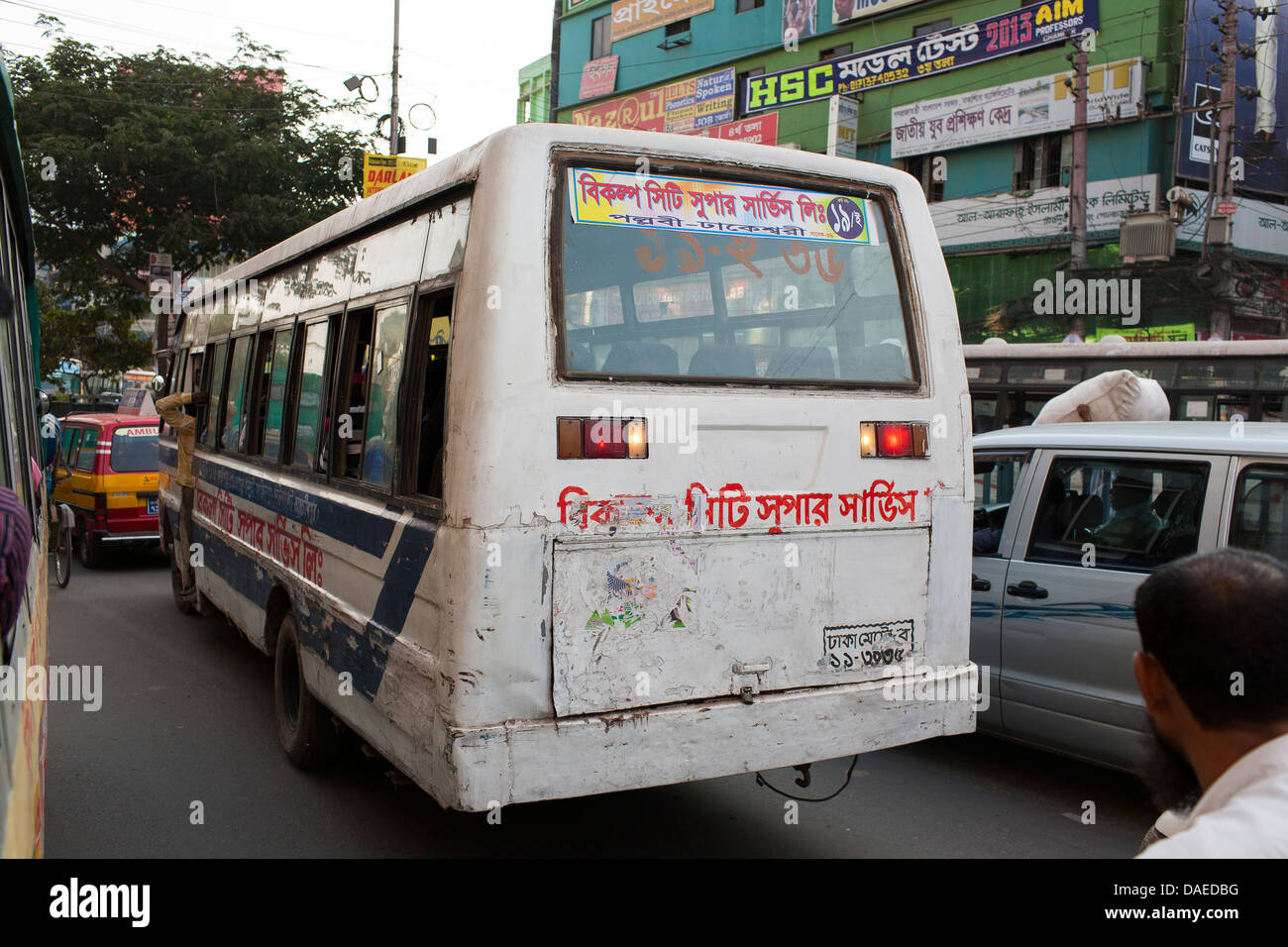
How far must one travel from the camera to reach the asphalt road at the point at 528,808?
4.61m

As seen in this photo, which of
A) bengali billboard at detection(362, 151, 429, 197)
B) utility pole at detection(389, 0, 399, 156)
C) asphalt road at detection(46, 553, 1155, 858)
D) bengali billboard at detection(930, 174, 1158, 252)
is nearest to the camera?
asphalt road at detection(46, 553, 1155, 858)

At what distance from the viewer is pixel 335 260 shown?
5234 millimetres

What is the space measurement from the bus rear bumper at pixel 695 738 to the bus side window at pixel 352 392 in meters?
1.73

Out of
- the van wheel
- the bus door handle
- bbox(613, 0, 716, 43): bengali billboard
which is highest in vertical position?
bbox(613, 0, 716, 43): bengali billboard

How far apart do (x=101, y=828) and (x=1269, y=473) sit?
5.34 m

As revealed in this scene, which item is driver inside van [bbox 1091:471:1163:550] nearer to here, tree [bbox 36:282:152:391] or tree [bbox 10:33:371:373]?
tree [bbox 10:33:371:373]

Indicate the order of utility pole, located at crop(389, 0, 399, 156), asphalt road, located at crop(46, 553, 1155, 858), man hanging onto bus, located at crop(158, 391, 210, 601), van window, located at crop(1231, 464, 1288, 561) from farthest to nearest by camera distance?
utility pole, located at crop(389, 0, 399, 156), man hanging onto bus, located at crop(158, 391, 210, 601), asphalt road, located at crop(46, 553, 1155, 858), van window, located at crop(1231, 464, 1288, 561)

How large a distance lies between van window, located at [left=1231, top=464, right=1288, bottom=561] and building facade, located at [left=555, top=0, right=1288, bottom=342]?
57.3ft

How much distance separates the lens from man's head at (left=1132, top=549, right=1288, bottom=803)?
1.48m

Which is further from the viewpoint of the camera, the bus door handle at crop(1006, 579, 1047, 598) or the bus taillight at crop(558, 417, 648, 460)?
the bus door handle at crop(1006, 579, 1047, 598)

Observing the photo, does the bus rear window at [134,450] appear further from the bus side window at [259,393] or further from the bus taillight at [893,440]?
the bus taillight at [893,440]

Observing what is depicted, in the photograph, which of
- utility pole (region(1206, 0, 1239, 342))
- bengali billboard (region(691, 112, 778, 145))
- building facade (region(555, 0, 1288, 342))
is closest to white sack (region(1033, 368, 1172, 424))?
utility pole (region(1206, 0, 1239, 342))

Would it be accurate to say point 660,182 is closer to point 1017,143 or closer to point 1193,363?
point 1193,363
